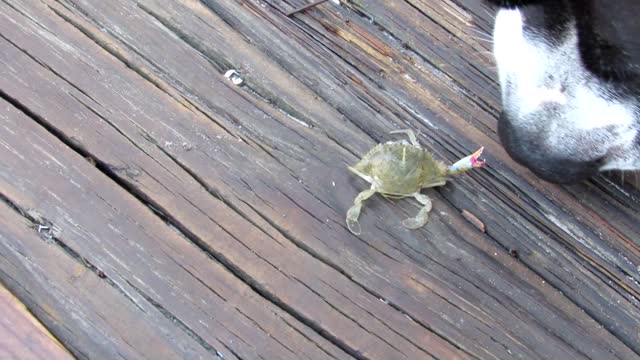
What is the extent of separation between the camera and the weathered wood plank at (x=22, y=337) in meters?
1.18

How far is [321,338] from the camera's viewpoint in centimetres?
126

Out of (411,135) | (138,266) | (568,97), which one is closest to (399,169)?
(411,135)

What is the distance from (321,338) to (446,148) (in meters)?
0.54

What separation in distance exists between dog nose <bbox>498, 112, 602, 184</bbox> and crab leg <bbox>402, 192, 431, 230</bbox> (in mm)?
236

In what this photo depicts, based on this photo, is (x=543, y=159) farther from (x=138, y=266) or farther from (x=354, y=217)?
(x=138, y=266)

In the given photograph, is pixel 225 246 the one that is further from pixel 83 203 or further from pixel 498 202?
pixel 498 202

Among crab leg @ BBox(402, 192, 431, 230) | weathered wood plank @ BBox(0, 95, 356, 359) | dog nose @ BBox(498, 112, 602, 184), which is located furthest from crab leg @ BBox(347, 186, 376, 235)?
dog nose @ BBox(498, 112, 602, 184)

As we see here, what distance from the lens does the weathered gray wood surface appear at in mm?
1251

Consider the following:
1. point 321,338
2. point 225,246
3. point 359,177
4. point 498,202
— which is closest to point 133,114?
point 225,246

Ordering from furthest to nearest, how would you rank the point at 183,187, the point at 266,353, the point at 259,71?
the point at 259,71 → the point at 183,187 → the point at 266,353

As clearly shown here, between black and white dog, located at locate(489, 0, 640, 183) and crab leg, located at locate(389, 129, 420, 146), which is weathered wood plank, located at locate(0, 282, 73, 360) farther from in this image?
black and white dog, located at locate(489, 0, 640, 183)

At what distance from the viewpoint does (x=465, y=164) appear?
1430 millimetres

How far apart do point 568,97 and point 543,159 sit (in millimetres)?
145

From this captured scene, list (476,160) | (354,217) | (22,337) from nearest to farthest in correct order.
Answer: (22,337) < (354,217) < (476,160)
